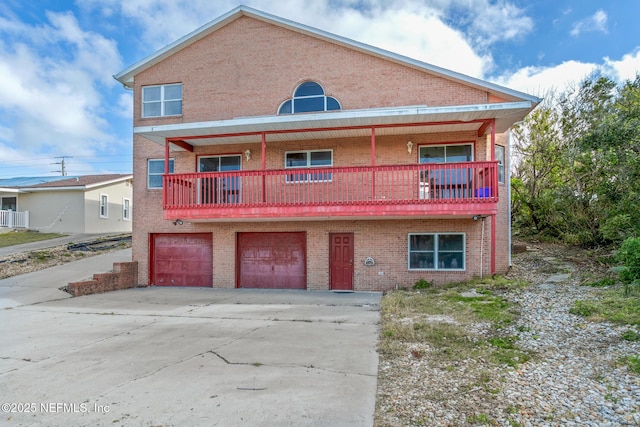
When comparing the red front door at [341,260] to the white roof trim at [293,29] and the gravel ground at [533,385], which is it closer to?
the white roof trim at [293,29]

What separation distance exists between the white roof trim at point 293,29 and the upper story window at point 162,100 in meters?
0.97

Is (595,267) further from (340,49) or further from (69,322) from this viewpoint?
(69,322)

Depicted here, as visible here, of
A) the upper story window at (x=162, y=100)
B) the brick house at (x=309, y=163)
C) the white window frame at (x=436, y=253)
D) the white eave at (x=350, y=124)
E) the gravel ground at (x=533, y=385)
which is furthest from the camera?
the upper story window at (x=162, y=100)

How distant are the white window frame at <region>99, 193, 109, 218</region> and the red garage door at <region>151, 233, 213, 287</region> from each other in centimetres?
1407

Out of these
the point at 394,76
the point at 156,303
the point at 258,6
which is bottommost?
the point at 156,303

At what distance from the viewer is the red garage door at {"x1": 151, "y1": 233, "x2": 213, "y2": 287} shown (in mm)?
14367

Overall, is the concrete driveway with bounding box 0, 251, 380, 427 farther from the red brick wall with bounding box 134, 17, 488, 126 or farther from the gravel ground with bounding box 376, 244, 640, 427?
the red brick wall with bounding box 134, 17, 488, 126

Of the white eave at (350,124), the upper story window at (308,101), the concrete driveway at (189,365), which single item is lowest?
the concrete driveway at (189,365)

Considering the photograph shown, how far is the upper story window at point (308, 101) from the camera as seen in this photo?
533 inches

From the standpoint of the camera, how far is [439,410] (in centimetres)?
386

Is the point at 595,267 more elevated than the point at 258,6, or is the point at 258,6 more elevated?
the point at 258,6

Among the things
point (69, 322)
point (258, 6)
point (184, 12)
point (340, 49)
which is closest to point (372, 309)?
point (69, 322)

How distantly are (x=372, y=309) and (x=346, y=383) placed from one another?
5038 millimetres

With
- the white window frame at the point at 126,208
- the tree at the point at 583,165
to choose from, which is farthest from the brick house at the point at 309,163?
the white window frame at the point at 126,208
